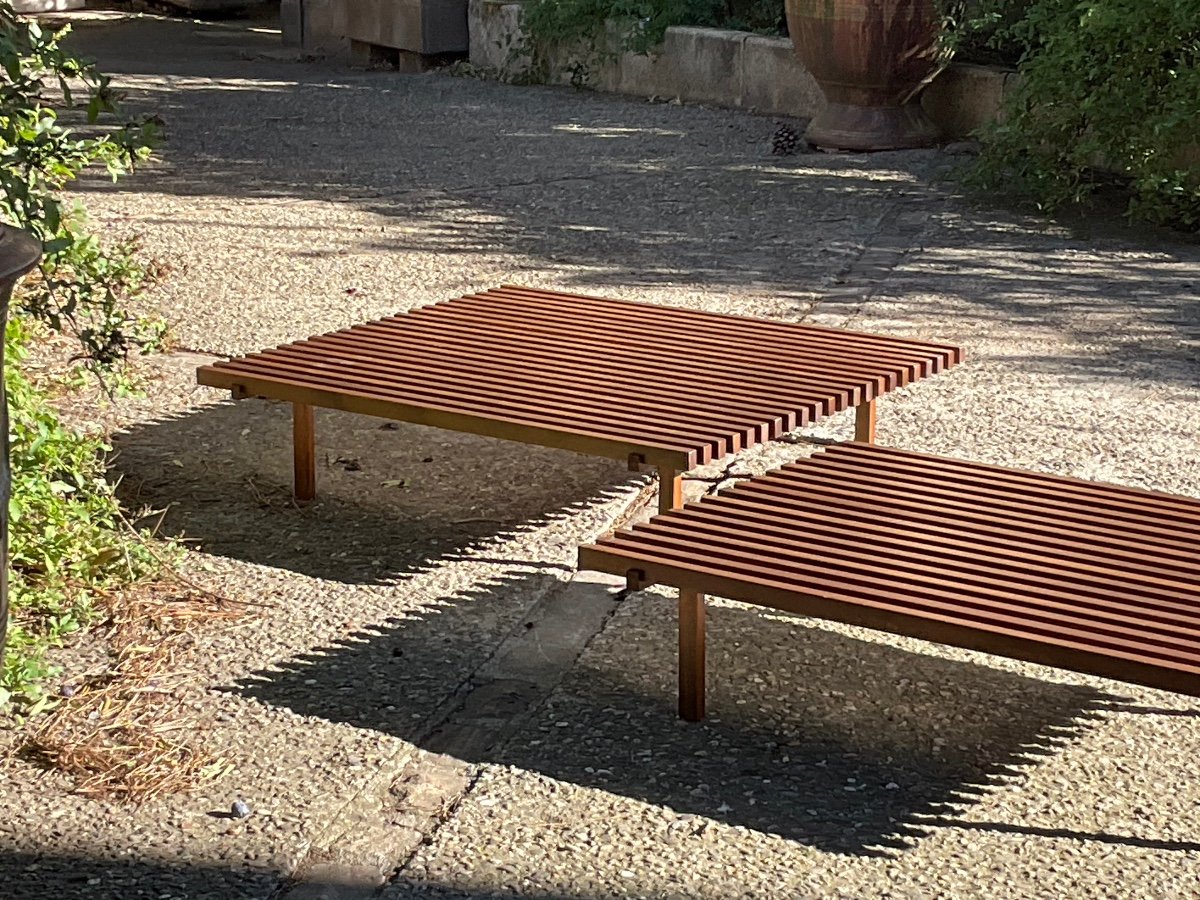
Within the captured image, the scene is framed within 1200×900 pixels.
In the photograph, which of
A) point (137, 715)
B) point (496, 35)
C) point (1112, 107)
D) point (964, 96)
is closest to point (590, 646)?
point (137, 715)

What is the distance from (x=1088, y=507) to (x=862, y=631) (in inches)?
21.2

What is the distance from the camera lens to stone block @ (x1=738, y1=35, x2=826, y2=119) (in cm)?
1101

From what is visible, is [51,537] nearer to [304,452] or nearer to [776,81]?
[304,452]

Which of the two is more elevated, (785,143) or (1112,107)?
(1112,107)

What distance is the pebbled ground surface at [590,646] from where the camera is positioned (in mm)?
3043

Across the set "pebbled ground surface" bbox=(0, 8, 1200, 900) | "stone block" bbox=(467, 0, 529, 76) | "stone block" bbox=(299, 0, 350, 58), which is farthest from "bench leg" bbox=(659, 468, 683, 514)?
"stone block" bbox=(299, 0, 350, 58)

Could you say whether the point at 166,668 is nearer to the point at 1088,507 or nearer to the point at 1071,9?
the point at 1088,507

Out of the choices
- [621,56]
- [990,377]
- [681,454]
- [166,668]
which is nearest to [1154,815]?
[681,454]

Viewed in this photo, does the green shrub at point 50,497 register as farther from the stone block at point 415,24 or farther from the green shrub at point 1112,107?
the stone block at point 415,24

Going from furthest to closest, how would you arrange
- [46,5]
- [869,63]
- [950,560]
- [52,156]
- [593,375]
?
[46,5], [869,63], [593,375], [52,156], [950,560]

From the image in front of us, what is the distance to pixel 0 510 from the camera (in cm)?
257

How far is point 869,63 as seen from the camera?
9711mm

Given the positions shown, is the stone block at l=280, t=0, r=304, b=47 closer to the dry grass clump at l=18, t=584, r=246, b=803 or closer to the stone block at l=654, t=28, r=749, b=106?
the stone block at l=654, t=28, r=749, b=106

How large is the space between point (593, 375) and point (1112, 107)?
413cm
